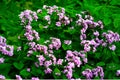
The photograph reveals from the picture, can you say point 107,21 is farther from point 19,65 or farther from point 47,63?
point 19,65

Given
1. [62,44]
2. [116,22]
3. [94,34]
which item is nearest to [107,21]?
[116,22]

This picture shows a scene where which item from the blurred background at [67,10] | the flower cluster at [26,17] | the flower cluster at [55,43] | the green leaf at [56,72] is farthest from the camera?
the blurred background at [67,10]

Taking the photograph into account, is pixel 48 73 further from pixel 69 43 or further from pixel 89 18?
pixel 89 18

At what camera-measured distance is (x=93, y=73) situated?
4027 millimetres

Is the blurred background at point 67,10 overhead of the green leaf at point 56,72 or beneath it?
overhead

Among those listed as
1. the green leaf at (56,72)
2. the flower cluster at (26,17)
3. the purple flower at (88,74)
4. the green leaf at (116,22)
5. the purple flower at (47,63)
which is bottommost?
the purple flower at (88,74)

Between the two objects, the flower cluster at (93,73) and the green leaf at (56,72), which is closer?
the green leaf at (56,72)

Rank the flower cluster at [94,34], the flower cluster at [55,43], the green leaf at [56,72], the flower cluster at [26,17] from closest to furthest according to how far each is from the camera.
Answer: the green leaf at [56,72]
the flower cluster at [55,43]
the flower cluster at [94,34]
the flower cluster at [26,17]

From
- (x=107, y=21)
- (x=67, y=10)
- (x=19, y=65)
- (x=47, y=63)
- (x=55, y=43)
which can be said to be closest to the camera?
(x=47, y=63)

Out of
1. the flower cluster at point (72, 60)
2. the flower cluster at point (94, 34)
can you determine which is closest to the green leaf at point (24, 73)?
the flower cluster at point (72, 60)

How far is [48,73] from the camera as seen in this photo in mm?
3965

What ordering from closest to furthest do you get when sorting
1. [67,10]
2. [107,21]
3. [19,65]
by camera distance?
1. [19,65]
2. [107,21]
3. [67,10]

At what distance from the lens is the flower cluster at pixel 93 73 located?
3.99 m

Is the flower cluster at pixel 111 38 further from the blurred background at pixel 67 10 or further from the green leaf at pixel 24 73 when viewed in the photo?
the green leaf at pixel 24 73
